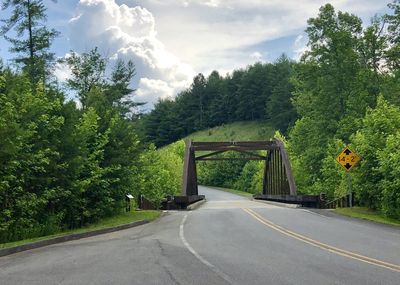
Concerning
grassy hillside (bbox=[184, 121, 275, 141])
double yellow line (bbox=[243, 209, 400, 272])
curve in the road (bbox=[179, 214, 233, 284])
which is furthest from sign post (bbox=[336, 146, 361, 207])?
grassy hillside (bbox=[184, 121, 275, 141])

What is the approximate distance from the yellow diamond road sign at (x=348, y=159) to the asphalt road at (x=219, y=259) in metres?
9.85

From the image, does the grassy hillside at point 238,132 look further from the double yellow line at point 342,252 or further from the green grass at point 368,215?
the double yellow line at point 342,252

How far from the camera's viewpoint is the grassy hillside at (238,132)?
12614 cm

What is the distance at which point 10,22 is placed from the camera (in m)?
30.0

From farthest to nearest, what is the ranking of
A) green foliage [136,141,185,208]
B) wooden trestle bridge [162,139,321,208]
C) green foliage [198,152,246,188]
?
green foliage [198,152,246,188], wooden trestle bridge [162,139,321,208], green foliage [136,141,185,208]

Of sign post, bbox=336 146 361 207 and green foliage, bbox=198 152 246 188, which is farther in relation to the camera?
green foliage, bbox=198 152 246 188

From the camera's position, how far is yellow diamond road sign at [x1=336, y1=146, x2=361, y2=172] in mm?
25641

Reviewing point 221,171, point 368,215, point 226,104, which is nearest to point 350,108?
point 368,215

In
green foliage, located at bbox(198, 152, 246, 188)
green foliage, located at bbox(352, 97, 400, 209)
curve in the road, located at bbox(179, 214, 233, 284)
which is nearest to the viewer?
curve in the road, located at bbox(179, 214, 233, 284)

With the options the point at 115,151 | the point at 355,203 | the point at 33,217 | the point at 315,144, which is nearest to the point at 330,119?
the point at 315,144

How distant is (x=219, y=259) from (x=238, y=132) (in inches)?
5044

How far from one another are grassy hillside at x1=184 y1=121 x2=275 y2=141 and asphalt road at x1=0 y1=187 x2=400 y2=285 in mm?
106606

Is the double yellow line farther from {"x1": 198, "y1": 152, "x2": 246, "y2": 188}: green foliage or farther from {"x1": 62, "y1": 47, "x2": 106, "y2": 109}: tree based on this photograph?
{"x1": 198, "y1": 152, "x2": 246, "y2": 188}: green foliage

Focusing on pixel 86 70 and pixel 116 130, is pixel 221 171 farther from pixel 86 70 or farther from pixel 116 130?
pixel 116 130
